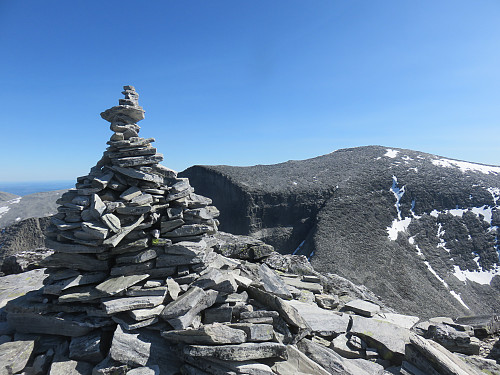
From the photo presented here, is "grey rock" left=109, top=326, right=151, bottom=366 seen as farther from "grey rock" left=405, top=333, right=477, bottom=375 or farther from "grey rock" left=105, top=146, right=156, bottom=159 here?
"grey rock" left=405, top=333, right=477, bottom=375

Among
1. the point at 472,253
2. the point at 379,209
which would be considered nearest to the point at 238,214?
the point at 379,209

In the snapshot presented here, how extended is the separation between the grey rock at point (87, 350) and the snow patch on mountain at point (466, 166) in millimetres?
97655

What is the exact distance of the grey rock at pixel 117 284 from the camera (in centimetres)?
707

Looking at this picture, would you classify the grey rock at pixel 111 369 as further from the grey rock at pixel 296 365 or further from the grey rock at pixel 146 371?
the grey rock at pixel 296 365

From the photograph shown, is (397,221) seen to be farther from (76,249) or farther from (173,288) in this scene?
(76,249)

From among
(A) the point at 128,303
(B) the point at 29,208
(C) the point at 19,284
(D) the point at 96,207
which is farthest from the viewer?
(B) the point at 29,208

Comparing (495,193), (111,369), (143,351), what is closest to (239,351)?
(143,351)

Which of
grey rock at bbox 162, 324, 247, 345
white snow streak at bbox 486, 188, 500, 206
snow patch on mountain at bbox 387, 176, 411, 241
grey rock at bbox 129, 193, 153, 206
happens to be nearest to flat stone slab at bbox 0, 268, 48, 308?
grey rock at bbox 129, 193, 153, 206

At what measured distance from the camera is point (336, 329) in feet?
28.6

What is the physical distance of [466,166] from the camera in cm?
8475

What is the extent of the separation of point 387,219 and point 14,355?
211 feet

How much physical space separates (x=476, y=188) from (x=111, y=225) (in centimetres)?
8756

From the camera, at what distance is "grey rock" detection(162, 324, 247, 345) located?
605 cm

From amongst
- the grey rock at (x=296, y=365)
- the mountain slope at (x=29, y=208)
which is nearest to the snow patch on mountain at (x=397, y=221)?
the grey rock at (x=296, y=365)
